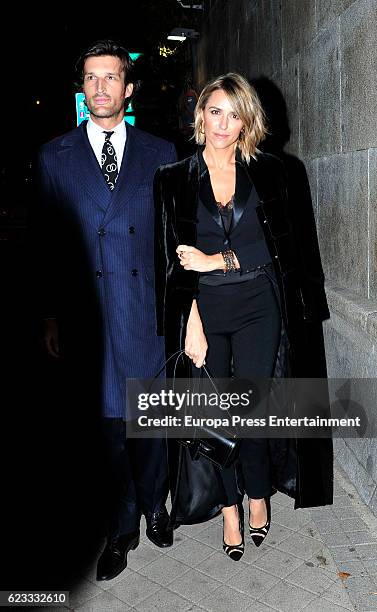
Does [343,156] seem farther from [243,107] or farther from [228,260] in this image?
[228,260]

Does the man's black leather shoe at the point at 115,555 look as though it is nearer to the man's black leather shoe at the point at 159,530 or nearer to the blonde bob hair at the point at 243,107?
the man's black leather shoe at the point at 159,530

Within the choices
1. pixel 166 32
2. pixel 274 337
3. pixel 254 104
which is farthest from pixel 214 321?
pixel 166 32

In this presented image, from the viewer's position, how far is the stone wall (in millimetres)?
3943

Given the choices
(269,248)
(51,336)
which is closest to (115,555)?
(51,336)

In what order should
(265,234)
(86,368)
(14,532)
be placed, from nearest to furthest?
(265,234), (86,368), (14,532)

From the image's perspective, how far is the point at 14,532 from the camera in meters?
4.11

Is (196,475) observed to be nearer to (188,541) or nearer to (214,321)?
(188,541)

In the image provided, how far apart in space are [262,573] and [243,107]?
231 cm

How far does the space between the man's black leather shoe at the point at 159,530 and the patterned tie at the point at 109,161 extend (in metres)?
1.89

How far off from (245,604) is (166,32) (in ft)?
67.8

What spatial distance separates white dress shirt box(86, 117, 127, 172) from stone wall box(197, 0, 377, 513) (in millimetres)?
1425

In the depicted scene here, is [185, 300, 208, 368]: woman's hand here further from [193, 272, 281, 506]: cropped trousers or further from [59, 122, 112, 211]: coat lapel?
[59, 122, 112, 211]: coat lapel

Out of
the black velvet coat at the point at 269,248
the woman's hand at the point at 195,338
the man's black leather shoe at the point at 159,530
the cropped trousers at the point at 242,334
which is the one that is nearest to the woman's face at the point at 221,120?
the black velvet coat at the point at 269,248

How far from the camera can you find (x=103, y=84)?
3.36 meters
